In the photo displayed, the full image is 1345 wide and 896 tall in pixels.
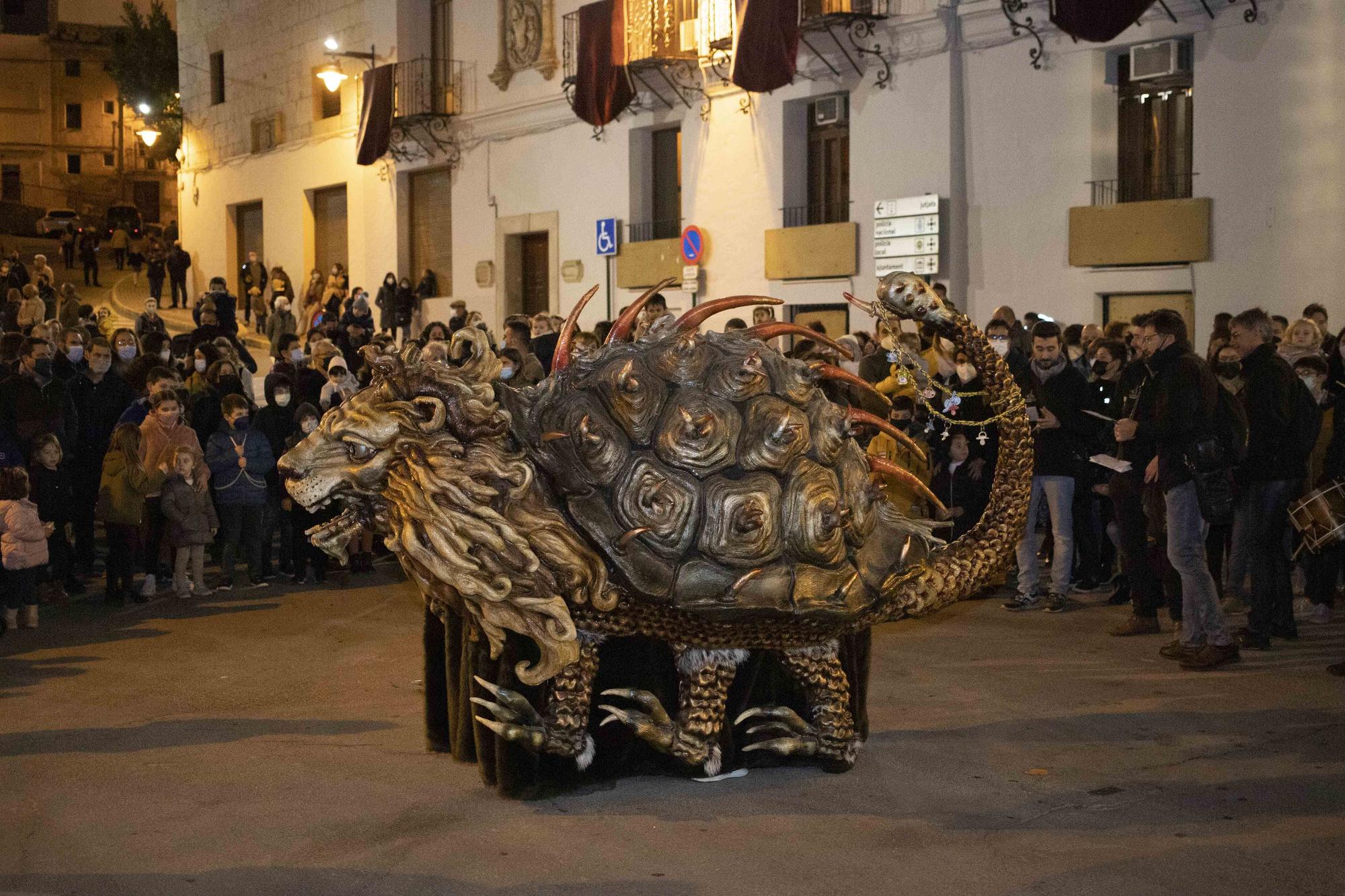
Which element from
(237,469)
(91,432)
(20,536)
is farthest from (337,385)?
(20,536)

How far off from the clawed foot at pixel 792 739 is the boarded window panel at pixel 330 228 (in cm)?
2490

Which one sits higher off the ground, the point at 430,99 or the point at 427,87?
the point at 427,87

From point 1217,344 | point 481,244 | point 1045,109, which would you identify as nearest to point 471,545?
point 1217,344

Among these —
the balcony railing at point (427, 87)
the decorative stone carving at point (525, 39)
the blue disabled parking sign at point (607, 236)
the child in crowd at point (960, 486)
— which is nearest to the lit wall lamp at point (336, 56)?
the balcony railing at point (427, 87)

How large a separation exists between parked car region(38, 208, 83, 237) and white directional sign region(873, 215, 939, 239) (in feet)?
114

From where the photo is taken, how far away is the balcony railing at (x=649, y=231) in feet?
73.4

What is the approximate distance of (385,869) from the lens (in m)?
4.86

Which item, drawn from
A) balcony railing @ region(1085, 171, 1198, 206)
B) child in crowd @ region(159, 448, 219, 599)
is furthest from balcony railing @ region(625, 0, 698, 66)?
child in crowd @ region(159, 448, 219, 599)

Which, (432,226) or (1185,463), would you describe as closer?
(1185,463)

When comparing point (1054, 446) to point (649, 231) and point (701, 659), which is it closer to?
point (701, 659)

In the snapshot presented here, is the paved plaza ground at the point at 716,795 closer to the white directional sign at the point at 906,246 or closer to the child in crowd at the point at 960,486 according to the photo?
the child in crowd at the point at 960,486

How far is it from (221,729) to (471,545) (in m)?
2.36

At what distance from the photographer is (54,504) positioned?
33.9ft

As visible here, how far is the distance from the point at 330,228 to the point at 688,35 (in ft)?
39.6
